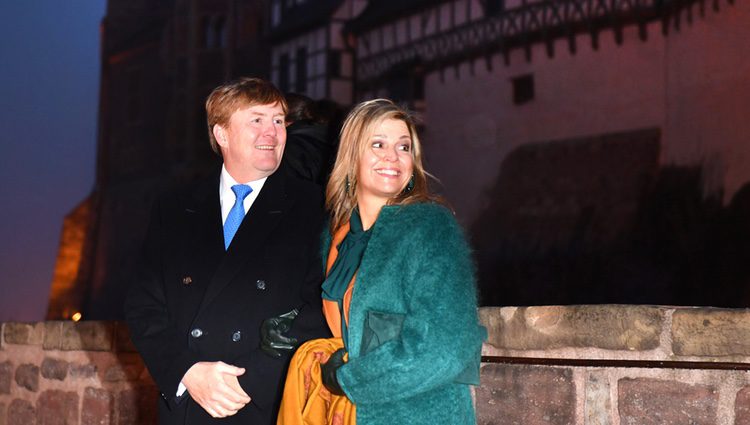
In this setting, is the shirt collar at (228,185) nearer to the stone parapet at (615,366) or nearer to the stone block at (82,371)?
the stone parapet at (615,366)

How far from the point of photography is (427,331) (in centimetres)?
178

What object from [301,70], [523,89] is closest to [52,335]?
[523,89]

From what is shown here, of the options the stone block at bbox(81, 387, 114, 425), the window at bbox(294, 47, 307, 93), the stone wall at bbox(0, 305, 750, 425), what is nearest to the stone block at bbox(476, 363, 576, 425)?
the stone wall at bbox(0, 305, 750, 425)

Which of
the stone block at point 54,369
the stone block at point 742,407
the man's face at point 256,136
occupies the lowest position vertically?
the stone block at point 54,369

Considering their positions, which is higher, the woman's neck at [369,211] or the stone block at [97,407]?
the woman's neck at [369,211]

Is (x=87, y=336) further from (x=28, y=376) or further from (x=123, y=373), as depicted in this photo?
(x=28, y=376)

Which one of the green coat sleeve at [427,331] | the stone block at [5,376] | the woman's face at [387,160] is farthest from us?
→ the stone block at [5,376]

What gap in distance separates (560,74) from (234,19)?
12216mm

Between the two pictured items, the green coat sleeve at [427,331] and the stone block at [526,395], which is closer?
the green coat sleeve at [427,331]

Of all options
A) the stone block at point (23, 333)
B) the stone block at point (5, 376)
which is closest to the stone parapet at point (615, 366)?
the stone block at point (23, 333)

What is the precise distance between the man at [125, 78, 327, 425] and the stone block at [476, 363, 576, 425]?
73 centimetres

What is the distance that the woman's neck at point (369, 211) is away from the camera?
2.03 metres

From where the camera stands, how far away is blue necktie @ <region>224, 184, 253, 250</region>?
2352 mm

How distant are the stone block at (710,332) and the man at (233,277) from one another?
2.82 feet
